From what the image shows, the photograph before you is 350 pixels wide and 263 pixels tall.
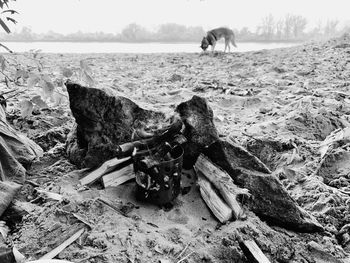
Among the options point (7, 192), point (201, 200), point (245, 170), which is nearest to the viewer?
point (7, 192)

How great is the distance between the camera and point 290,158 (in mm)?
2951

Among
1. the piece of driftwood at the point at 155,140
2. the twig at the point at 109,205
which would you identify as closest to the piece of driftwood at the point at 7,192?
the twig at the point at 109,205

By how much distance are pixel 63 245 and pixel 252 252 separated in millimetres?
903

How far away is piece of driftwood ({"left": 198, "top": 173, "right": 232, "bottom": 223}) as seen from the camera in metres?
2.00

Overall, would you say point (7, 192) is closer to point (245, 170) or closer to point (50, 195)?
point (50, 195)

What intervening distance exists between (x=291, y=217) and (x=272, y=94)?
9.64 feet

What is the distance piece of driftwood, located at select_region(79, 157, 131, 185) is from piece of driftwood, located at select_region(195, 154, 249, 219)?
458 millimetres

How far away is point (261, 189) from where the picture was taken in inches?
85.7

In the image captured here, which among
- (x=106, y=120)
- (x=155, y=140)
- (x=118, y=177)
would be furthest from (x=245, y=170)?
(x=106, y=120)

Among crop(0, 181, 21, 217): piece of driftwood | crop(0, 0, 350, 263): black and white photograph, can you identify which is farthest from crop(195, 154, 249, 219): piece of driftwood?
crop(0, 181, 21, 217): piece of driftwood

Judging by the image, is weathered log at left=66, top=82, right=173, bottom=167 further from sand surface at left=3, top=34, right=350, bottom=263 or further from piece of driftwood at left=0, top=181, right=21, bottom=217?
piece of driftwood at left=0, top=181, right=21, bottom=217

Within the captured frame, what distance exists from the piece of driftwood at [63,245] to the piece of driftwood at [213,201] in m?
0.71

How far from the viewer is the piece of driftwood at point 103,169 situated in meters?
2.19

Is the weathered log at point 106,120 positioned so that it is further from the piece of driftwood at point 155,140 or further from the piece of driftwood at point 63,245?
the piece of driftwood at point 63,245
